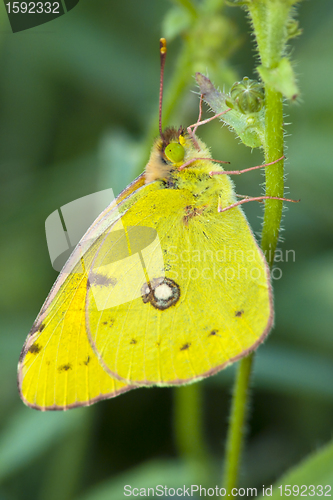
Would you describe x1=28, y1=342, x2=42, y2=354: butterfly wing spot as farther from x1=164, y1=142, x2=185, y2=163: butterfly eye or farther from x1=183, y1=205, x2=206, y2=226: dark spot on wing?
x1=164, y1=142, x2=185, y2=163: butterfly eye

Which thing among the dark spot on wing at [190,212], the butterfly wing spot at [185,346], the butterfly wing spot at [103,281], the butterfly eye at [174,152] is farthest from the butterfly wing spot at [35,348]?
the butterfly eye at [174,152]

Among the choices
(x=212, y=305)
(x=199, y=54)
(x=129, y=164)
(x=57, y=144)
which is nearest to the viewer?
(x=212, y=305)

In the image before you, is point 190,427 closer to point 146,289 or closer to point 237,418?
point 237,418

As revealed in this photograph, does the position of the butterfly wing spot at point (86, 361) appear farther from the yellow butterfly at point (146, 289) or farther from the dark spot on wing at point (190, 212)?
the dark spot on wing at point (190, 212)

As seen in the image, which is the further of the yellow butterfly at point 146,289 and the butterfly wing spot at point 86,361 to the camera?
the butterfly wing spot at point 86,361

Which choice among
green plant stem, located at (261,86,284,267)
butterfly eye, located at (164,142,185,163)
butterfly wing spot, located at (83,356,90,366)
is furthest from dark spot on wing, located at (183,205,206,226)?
butterfly wing spot, located at (83,356,90,366)

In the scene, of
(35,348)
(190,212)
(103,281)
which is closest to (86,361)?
(35,348)

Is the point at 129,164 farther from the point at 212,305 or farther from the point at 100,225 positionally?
the point at 212,305

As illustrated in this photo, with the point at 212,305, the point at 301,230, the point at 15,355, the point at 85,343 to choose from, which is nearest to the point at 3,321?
the point at 15,355
